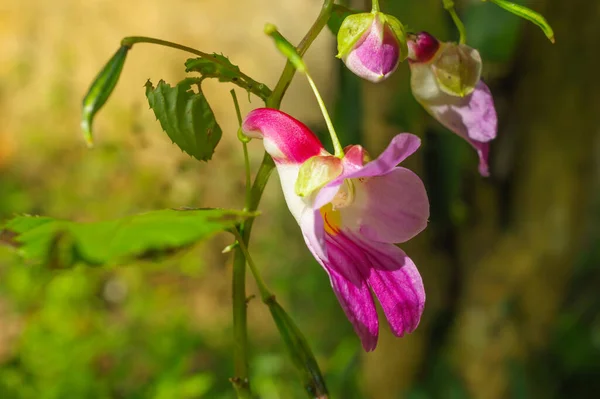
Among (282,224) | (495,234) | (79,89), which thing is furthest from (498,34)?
(79,89)

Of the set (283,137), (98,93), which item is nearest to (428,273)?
(283,137)

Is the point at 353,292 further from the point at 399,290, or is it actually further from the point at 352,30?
the point at 352,30

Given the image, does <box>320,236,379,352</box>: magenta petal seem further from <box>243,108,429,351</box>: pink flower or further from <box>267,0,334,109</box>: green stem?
<box>267,0,334,109</box>: green stem

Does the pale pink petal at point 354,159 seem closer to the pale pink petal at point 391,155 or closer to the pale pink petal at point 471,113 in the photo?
the pale pink petal at point 391,155

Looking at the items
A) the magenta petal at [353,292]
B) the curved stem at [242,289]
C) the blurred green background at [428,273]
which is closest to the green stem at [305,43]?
the curved stem at [242,289]

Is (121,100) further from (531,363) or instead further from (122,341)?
(531,363)

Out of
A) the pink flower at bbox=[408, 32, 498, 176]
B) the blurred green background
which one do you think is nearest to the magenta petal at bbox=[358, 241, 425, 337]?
the pink flower at bbox=[408, 32, 498, 176]

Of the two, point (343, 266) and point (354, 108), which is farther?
point (354, 108)
